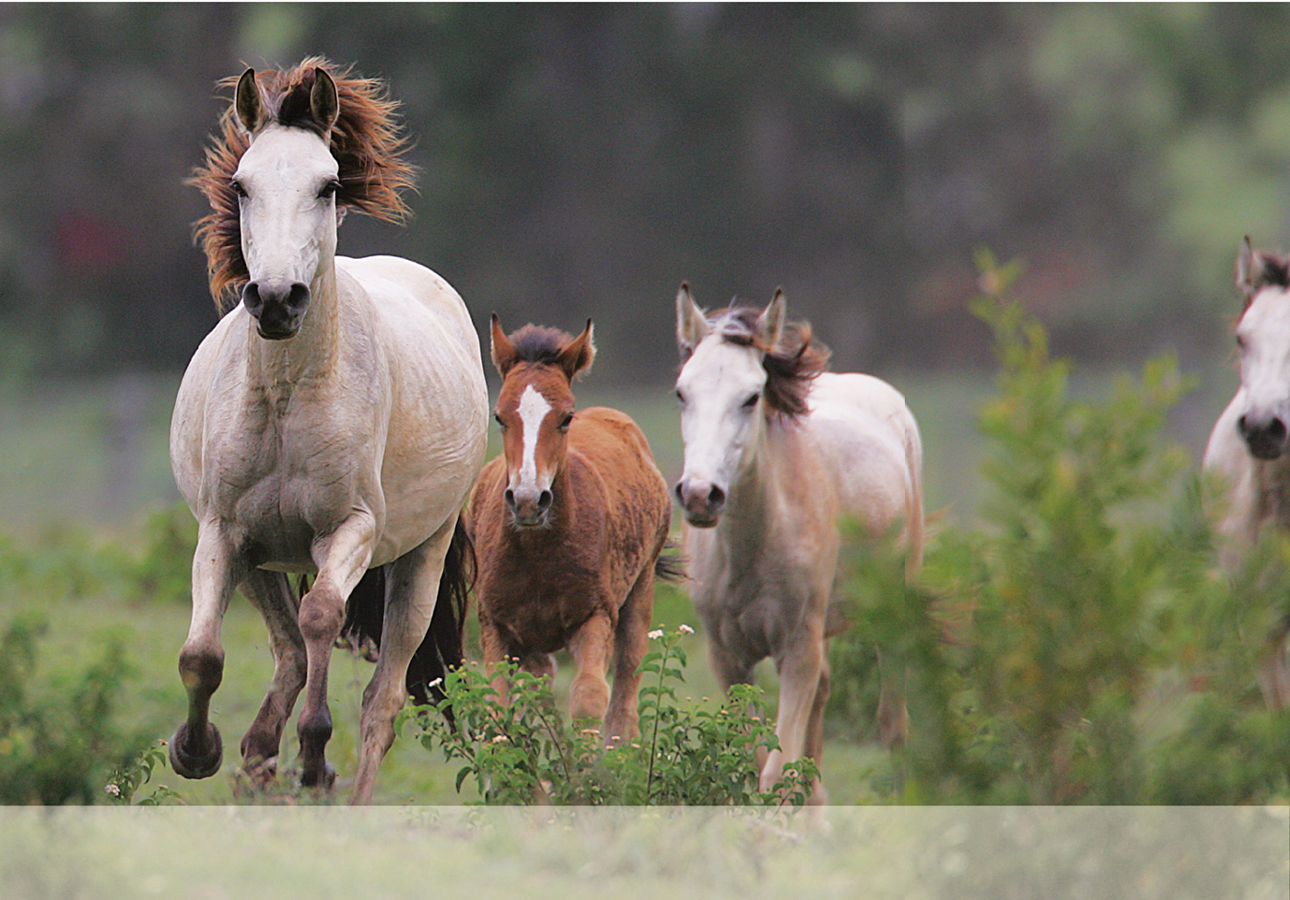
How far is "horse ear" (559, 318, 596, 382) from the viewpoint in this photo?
15.9 feet

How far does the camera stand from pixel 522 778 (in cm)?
355

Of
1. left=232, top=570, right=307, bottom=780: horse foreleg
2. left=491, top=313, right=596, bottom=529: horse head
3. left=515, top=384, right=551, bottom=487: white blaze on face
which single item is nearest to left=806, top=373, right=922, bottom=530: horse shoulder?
left=491, top=313, right=596, bottom=529: horse head

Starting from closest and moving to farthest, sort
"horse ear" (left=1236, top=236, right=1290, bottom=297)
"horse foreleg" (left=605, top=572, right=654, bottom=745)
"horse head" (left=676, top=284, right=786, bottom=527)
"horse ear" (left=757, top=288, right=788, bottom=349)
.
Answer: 1. "horse head" (left=676, top=284, right=786, bottom=527)
2. "horse ear" (left=757, top=288, right=788, bottom=349)
3. "horse foreleg" (left=605, top=572, right=654, bottom=745)
4. "horse ear" (left=1236, top=236, right=1290, bottom=297)

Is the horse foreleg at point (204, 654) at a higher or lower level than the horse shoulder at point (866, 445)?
lower

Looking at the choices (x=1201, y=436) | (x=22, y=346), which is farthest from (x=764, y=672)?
(x=22, y=346)

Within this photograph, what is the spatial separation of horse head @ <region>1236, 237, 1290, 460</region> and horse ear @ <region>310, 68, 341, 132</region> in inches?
134

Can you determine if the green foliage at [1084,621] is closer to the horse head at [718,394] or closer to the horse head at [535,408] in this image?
the horse head at [718,394]

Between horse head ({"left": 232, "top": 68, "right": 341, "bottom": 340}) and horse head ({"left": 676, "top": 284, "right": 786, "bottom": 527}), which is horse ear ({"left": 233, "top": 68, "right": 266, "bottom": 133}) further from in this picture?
horse head ({"left": 676, "top": 284, "right": 786, "bottom": 527})

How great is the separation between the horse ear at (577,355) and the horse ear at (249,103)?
1.42 m

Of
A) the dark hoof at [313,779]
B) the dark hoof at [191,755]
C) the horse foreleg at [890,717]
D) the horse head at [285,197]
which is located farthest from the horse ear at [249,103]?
the horse foreleg at [890,717]

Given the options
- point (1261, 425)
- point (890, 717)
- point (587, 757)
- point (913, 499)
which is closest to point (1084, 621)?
point (587, 757)

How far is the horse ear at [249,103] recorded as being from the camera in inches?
146

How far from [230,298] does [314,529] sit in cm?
127

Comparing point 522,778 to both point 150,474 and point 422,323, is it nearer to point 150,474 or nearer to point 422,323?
point 422,323
